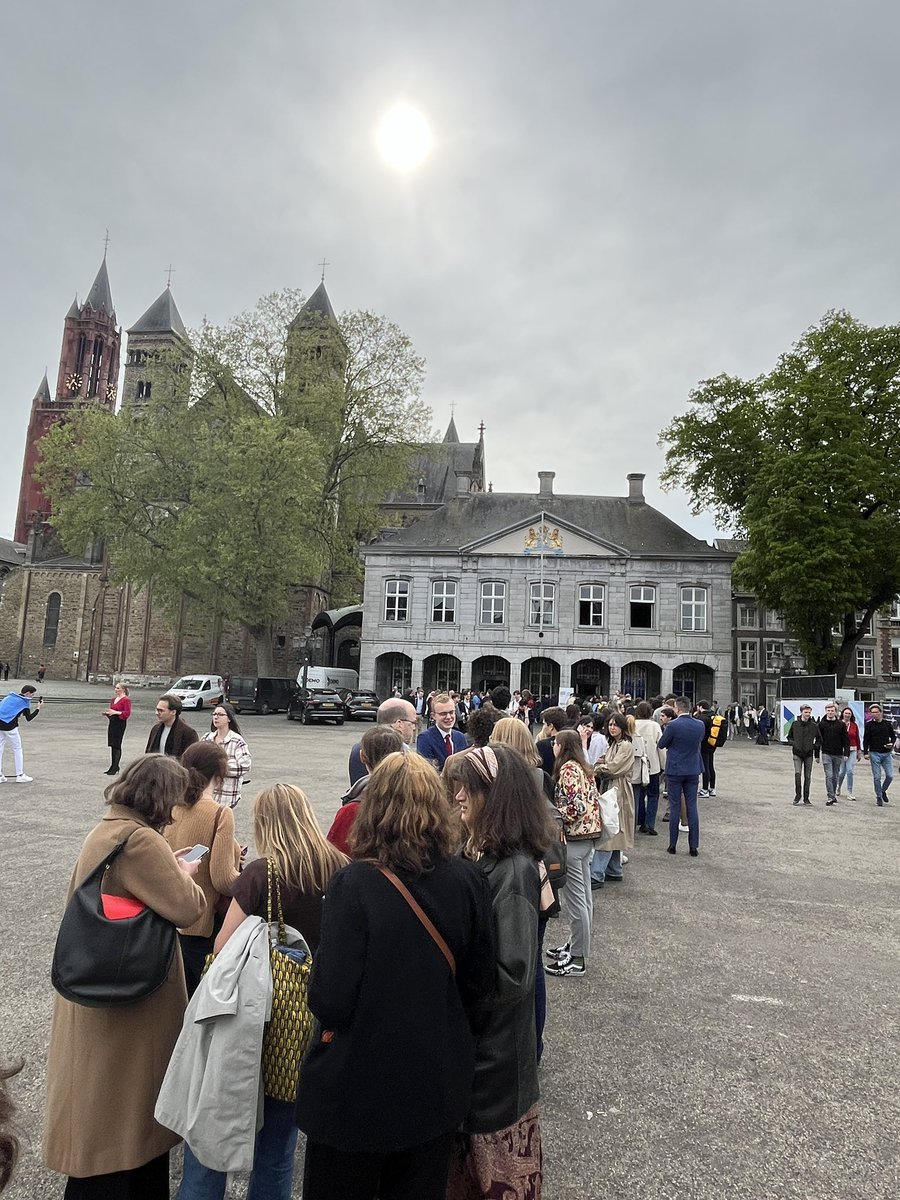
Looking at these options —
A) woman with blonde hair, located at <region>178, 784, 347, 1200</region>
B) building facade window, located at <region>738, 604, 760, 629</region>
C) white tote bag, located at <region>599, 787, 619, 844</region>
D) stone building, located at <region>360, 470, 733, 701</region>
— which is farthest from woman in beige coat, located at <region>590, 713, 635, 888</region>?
building facade window, located at <region>738, 604, 760, 629</region>

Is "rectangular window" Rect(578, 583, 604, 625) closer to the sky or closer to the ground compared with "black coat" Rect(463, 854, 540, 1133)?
closer to the sky

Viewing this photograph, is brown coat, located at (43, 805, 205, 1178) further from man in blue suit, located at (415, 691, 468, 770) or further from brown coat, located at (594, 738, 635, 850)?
brown coat, located at (594, 738, 635, 850)

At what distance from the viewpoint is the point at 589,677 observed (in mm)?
37688

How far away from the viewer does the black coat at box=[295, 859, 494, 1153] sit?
80.6 inches

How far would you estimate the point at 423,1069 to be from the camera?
2.10m

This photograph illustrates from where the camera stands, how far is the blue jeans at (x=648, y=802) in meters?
10.5

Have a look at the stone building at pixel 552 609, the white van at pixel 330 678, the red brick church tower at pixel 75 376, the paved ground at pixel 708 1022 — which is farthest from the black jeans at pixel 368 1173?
the red brick church tower at pixel 75 376

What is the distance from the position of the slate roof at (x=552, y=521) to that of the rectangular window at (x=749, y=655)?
9.14 meters

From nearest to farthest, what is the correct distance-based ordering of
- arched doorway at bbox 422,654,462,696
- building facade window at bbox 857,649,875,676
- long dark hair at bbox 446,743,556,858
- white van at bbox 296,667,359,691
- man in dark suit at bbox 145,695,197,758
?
long dark hair at bbox 446,743,556,858 < man in dark suit at bbox 145,695,197,758 < white van at bbox 296,667,359,691 < arched doorway at bbox 422,654,462,696 < building facade window at bbox 857,649,875,676

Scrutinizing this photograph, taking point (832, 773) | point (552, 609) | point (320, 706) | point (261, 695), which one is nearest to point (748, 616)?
point (552, 609)

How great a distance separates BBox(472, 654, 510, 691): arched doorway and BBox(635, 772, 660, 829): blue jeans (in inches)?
1056

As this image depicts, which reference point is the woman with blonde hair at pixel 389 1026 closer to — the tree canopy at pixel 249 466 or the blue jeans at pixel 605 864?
the blue jeans at pixel 605 864

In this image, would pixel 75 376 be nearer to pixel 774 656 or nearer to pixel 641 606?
pixel 641 606

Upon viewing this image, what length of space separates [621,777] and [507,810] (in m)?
5.54
